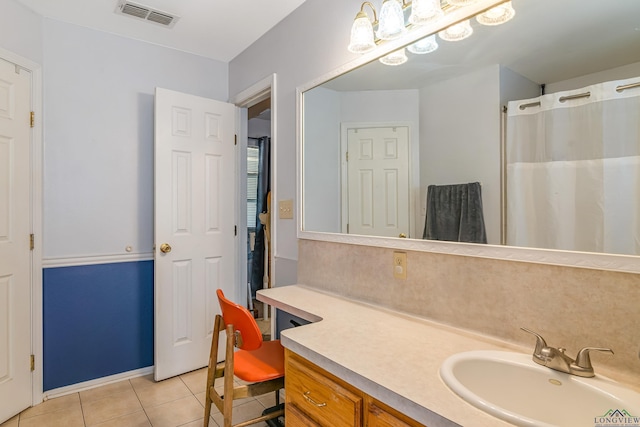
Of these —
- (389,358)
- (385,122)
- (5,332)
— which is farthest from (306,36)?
(5,332)

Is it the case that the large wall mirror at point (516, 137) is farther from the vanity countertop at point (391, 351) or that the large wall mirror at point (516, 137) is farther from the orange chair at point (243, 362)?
the orange chair at point (243, 362)

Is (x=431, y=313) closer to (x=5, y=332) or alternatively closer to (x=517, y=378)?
(x=517, y=378)

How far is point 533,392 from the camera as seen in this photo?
931 millimetres

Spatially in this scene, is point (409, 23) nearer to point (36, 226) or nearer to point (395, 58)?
point (395, 58)

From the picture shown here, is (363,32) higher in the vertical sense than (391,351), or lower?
higher

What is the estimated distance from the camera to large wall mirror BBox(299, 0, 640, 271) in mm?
935

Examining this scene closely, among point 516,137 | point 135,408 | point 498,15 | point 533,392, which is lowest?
point 135,408

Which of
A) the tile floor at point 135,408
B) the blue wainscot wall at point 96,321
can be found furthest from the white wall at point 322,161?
the blue wainscot wall at point 96,321

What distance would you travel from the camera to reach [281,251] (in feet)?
7.45

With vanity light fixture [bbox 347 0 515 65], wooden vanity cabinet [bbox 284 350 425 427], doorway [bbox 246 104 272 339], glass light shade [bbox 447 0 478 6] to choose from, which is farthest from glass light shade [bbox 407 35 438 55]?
doorway [bbox 246 104 272 339]

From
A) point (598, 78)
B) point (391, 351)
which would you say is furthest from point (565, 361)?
point (598, 78)

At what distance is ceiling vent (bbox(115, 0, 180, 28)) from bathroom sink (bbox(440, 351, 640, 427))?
2.49m

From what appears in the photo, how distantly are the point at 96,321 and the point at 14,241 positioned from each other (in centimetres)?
73

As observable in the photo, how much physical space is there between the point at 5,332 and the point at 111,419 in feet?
2.58
